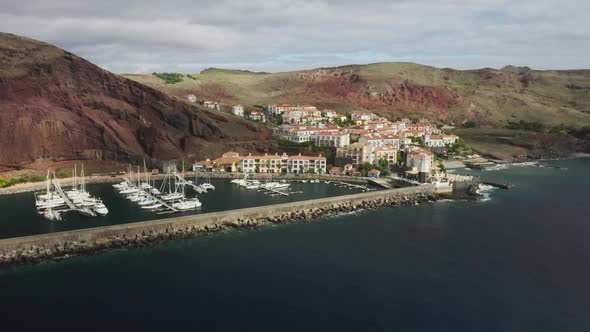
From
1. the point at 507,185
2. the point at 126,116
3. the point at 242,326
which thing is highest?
the point at 126,116

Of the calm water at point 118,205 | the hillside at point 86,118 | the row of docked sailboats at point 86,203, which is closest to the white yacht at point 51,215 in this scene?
the calm water at point 118,205

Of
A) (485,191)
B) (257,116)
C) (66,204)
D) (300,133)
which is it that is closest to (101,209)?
(66,204)

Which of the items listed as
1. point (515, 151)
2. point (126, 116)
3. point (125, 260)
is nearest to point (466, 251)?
point (125, 260)

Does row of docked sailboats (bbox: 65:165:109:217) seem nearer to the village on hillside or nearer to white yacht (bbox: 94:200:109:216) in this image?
white yacht (bbox: 94:200:109:216)

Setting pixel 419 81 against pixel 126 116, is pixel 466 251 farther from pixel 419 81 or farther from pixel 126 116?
pixel 419 81

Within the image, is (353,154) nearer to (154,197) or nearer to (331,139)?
(331,139)

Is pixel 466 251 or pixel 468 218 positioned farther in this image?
pixel 468 218
